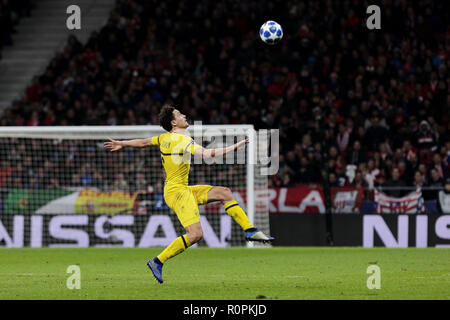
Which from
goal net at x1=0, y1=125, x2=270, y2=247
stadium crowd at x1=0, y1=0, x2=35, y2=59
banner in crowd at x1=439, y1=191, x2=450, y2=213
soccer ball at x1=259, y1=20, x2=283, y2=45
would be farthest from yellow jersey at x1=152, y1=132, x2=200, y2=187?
stadium crowd at x1=0, y1=0, x2=35, y2=59

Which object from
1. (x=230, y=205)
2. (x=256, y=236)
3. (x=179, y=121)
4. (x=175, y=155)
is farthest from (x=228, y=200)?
(x=179, y=121)

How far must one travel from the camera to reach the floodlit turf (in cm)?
889

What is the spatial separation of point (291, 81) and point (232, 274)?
34.3 feet

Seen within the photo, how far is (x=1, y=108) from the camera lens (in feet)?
80.9

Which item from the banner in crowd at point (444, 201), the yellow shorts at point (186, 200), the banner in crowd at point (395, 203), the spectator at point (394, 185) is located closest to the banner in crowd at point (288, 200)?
the banner in crowd at point (395, 203)

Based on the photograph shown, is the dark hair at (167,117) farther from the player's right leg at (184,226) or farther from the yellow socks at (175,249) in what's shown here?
the yellow socks at (175,249)

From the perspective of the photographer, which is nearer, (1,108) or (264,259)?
(264,259)

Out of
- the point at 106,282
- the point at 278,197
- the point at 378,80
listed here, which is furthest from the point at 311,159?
the point at 106,282

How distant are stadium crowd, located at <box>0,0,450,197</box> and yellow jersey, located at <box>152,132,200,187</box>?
7941 millimetres

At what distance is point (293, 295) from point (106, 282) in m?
2.55

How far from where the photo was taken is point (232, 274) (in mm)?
11359

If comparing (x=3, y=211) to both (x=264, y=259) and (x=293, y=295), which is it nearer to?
(x=264, y=259)

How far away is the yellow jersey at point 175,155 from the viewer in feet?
32.9

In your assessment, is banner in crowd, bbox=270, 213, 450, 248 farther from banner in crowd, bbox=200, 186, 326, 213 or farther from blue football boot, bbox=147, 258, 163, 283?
blue football boot, bbox=147, 258, 163, 283
